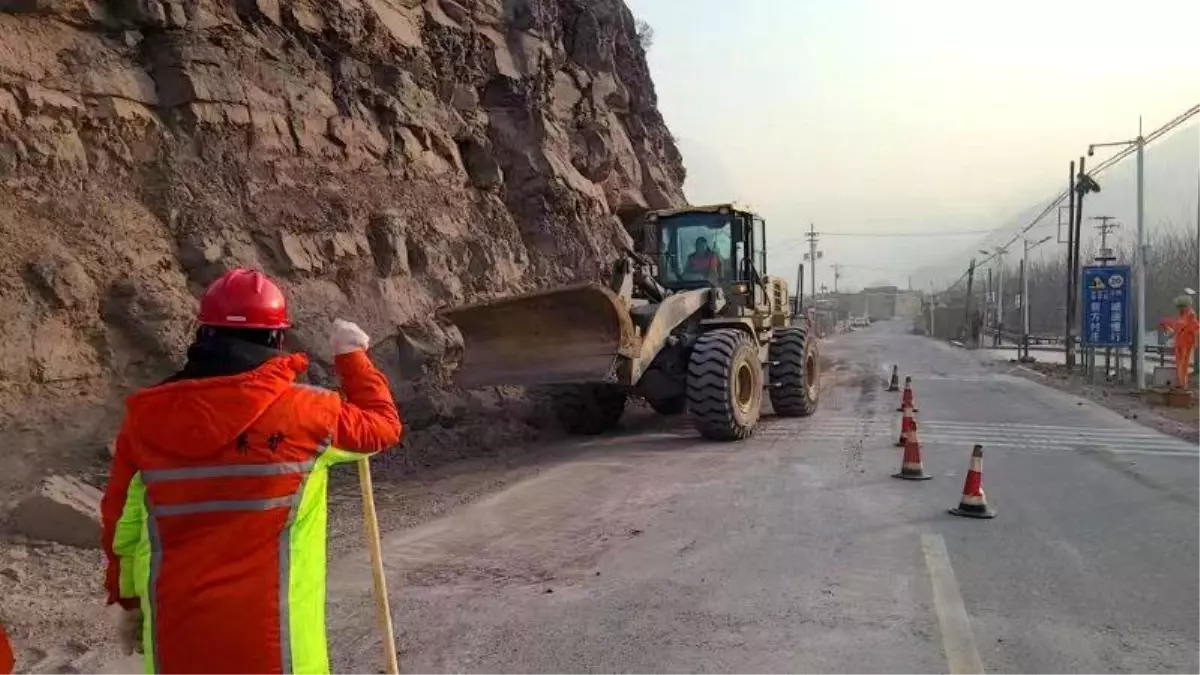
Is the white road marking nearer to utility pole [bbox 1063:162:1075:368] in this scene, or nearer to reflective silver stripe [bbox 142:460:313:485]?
reflective silver stripe [bbox 142:460:313:485]

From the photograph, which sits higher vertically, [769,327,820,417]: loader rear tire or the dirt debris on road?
[769,327,820,417]: loader rear tire

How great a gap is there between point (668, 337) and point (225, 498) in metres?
10.1

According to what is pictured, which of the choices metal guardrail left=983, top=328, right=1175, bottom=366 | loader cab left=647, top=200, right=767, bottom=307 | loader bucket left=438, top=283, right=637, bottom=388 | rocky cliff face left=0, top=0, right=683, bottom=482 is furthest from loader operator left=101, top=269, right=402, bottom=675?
metal guardrail left=983, top=328, right=1175, bottom=366

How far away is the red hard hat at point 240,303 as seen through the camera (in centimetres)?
264

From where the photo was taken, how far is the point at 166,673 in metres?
2.55

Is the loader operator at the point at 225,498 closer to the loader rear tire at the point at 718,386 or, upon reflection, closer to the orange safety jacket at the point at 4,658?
the orange safety jacket at the point at 4,658

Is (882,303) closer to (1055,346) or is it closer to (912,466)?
(1055,346)

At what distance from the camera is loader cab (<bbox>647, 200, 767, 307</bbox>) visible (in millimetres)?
13914

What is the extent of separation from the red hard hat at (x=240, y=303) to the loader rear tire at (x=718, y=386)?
30.5 feet

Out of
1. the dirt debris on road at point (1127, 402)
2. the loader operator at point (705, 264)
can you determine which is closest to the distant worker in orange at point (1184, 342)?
the dirt debris on road at point (1127, 402)

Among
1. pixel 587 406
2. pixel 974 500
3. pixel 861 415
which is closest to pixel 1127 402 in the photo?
pixel 861 415

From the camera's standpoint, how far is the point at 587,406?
13070 millimetres

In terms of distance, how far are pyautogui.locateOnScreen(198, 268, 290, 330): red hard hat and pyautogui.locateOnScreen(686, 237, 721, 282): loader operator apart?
11.6 metres

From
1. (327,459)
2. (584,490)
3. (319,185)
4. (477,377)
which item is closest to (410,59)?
(319,185)
